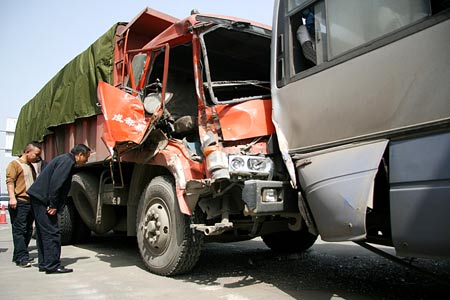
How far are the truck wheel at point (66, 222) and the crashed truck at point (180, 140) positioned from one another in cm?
57

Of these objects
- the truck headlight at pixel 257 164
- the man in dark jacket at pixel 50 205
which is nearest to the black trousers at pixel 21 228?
the man in dark jacket at pixel 50 205

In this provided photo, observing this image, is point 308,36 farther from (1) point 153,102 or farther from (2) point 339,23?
(1) point 153,102

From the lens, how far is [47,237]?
4773mm

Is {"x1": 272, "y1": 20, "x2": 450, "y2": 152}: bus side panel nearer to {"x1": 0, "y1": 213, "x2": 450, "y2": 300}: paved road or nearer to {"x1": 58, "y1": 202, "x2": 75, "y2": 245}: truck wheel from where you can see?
{"x1": 0, "y1": 213, "x2": 450, "y2": 300}: paved road

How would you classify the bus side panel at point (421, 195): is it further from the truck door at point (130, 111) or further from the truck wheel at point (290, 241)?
the truck wheel at point (290, 241)

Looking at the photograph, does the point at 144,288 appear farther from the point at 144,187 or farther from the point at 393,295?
the point at 393,295

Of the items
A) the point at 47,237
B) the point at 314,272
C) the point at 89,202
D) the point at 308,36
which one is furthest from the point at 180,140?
the point at 89,202

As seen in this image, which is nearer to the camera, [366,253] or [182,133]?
[182,133]

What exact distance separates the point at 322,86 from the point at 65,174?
10.7 ft

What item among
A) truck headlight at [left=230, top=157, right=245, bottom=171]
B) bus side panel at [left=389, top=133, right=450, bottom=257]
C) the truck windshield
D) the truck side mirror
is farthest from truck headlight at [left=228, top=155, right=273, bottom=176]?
the truck side mirror

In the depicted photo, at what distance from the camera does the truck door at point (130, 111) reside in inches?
172

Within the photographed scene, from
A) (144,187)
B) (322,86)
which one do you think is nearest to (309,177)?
(322,86)

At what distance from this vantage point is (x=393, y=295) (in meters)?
3.67

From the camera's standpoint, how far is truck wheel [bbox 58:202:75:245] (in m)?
6.93
